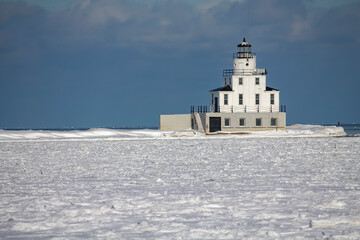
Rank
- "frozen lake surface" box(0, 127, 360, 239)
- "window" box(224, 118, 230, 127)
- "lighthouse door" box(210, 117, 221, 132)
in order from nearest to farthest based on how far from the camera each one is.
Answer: "frozen lake surface" box(0, 127, 360, 239) → "lighthouse door" box(210, 117, 221, 132) → "window" box(224, 118, 230, 127)

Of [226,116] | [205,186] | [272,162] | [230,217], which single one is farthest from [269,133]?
[230,217]

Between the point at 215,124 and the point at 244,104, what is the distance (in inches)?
145

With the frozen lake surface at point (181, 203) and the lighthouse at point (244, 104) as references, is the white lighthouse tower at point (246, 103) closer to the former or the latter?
the lighthouse at point (244, 104)

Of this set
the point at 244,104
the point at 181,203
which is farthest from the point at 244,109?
the point at 181,203

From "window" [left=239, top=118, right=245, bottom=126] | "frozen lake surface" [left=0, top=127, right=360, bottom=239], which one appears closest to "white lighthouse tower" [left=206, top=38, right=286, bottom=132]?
"window" [left=239, top=118, right=245, bottom=126]

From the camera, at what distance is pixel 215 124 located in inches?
2156

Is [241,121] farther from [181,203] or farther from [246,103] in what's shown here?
[181,203]

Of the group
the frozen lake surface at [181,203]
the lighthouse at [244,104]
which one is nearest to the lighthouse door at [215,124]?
the lighthouse at [244,104]

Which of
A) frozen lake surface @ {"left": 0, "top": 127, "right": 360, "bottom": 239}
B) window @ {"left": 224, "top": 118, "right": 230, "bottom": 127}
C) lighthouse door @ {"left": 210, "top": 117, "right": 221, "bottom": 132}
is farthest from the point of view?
window @ {"left": 224, "top": 118, "right": 230, "bottom": 127}

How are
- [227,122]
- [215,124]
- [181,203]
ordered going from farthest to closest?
[227,122], [215,124], [181,203]

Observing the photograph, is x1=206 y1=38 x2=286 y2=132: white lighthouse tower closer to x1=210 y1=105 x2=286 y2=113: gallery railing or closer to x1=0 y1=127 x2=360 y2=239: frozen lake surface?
x1=210 y1=105 x2=286 y2=113: gallery railing

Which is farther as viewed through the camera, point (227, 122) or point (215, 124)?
point (227, 122)

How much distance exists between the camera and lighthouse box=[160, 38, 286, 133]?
54.8 metres

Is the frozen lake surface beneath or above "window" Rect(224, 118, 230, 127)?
beneath
